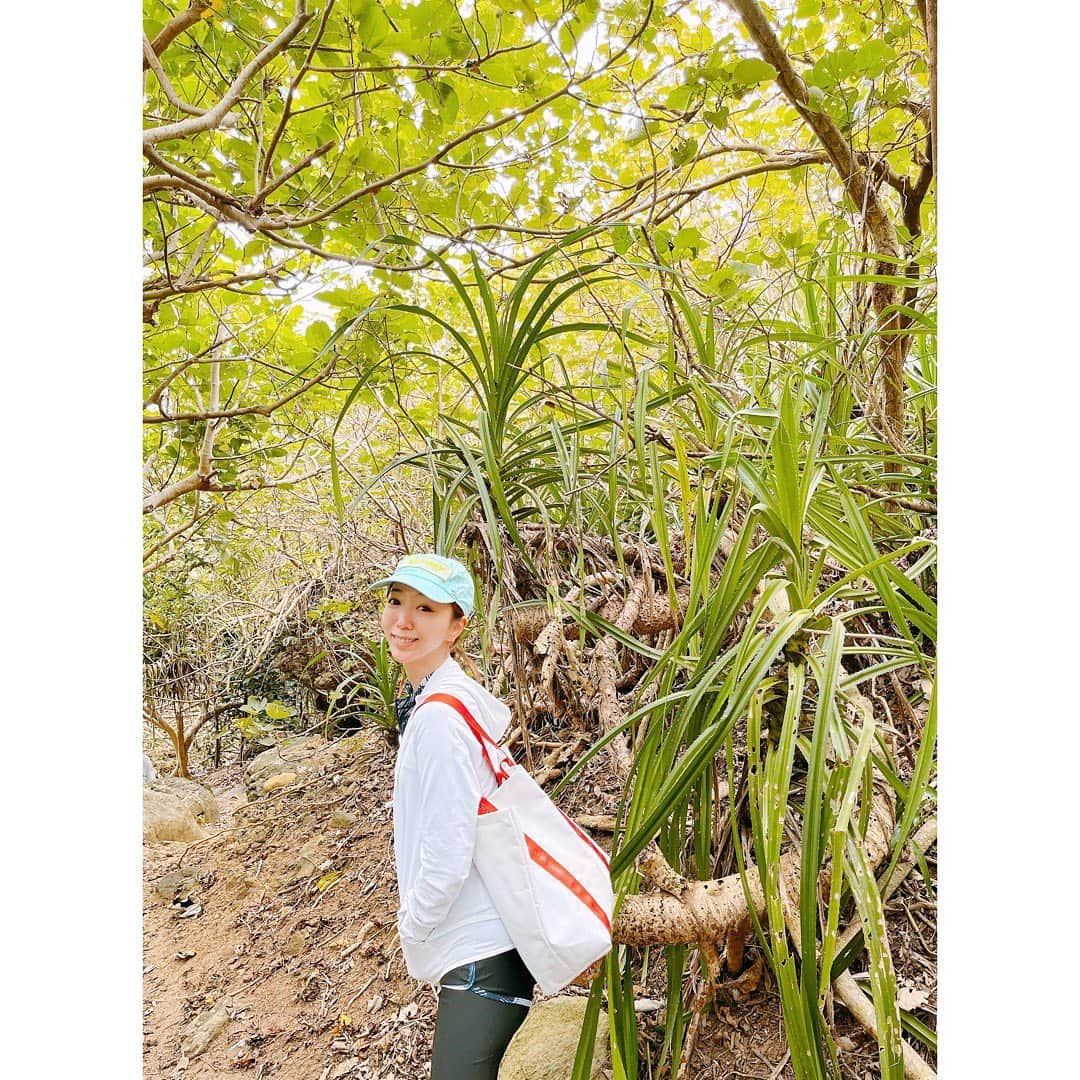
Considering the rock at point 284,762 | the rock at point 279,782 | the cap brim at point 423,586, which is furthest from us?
the rock at point 284,762

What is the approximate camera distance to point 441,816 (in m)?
1.24

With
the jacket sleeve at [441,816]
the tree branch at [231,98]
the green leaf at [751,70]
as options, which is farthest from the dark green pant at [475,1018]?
the green leaf at [751,70]

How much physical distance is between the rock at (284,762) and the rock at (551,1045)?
7.60 feet

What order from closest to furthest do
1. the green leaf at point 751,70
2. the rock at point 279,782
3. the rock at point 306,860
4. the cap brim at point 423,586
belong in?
the cap brim at point 423,586, the green leaf at point 751,70, the rock at point 306,860, the rock at point 279,782

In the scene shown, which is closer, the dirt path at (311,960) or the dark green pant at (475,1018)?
the dark green pant at (475,1018)

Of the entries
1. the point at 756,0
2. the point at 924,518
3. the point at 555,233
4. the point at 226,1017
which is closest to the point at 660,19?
the point at 756,0

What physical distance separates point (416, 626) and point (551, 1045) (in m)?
1.02

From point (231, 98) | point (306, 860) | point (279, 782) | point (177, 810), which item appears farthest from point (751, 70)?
point (177, 810)

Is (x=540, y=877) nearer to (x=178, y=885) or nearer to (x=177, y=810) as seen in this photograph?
(x=178, y=885)

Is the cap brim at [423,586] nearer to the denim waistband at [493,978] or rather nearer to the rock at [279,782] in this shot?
the denim waistband at [493,978]

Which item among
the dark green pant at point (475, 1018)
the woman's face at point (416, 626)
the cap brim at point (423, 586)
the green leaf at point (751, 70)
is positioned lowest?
the dark green pant at point (475, 1018)

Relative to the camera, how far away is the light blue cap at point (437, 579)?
4.40 feet
